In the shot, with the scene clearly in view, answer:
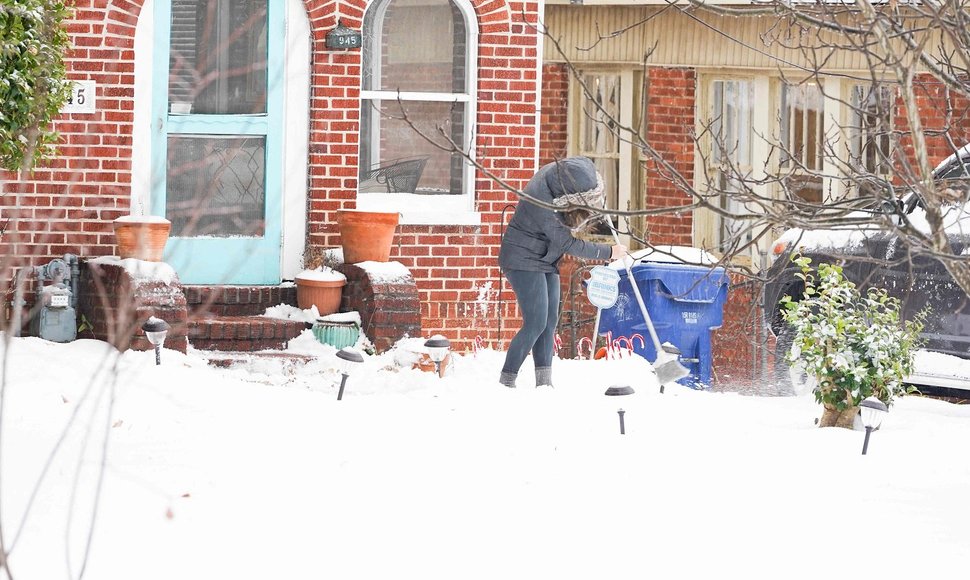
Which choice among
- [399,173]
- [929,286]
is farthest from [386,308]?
[929,286]

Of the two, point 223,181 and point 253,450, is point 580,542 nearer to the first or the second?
point 253,450

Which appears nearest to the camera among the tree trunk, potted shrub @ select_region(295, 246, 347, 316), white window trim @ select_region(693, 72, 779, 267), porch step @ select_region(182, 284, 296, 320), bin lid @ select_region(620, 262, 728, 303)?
the tree trunk

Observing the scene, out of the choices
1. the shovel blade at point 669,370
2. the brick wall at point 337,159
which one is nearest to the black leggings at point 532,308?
the shovel blade at point 669,370

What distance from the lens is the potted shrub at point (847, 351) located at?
24.5 ft

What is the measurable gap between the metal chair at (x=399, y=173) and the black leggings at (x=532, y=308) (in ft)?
7.91

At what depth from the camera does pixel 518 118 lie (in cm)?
1062

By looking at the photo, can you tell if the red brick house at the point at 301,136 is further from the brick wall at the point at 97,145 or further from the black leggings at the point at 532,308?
the black leggings at the point at 532,308

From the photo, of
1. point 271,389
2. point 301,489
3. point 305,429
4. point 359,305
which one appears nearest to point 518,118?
point 359,305

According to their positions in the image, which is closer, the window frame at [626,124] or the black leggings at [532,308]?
the black leggings at [532,308]

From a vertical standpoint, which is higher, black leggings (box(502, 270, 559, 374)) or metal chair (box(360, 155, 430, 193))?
metal chair (box(360, 155, 430, 193))

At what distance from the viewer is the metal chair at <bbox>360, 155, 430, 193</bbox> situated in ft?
34.9

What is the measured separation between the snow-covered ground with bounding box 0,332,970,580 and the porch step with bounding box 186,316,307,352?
1348 mm

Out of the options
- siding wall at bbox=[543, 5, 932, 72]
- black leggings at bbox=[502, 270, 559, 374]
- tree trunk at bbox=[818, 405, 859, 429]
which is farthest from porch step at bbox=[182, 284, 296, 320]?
siding wall at bbox=[543, 5, 932, 72]

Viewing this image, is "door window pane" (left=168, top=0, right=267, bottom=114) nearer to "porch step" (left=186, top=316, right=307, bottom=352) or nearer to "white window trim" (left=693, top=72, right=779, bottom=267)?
"porch step" (left=186, top=316, right=307, bottom=352)
